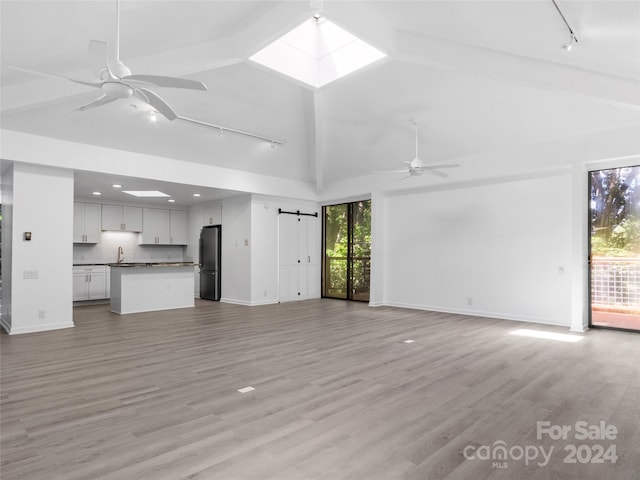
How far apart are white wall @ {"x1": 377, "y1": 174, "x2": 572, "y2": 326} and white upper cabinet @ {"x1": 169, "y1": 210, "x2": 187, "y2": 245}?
5.64 m

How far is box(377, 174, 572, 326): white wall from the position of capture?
20.4 feet

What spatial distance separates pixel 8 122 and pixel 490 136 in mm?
7185

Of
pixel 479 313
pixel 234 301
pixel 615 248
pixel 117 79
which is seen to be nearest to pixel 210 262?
pixel 234 301

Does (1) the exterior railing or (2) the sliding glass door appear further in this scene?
(2) the sliding glass door

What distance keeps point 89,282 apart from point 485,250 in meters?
8.66

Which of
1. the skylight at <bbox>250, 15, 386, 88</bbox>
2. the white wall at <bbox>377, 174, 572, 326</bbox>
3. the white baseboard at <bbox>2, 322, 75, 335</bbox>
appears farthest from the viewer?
the white wall at <bbox>377, 174, 572, 326</bbox>

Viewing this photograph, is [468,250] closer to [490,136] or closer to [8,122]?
[490,136]

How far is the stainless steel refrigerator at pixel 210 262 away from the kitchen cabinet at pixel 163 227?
989 millimetres

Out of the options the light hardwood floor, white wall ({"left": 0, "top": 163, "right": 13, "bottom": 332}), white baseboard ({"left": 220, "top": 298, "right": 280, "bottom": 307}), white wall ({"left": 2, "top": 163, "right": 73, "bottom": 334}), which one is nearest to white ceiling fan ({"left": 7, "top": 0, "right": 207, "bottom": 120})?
the light hardwood floor

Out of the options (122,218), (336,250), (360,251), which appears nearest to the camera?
(360,251)

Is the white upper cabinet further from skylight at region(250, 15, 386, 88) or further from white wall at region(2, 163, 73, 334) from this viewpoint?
skylight at region(250, 15, 386, 88)

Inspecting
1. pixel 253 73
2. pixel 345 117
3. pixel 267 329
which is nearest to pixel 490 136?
pixel 345 117

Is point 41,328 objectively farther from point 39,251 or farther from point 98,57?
point 98,57

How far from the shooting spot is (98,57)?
2861mm
